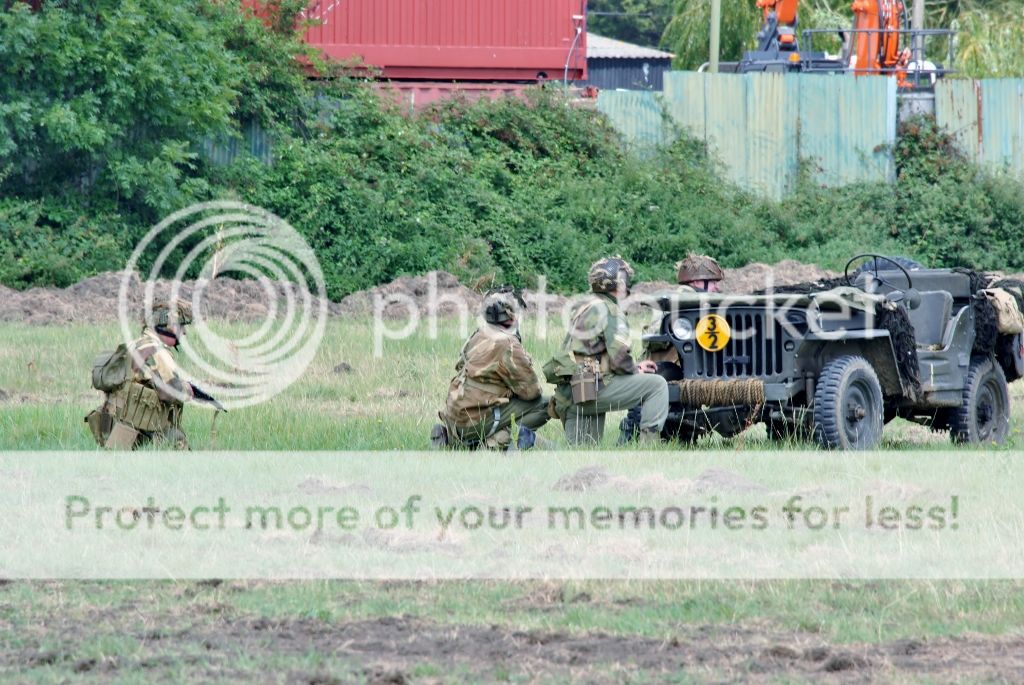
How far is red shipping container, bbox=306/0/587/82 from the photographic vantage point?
29.1 m

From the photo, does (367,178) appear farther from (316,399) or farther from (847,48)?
(316,399)

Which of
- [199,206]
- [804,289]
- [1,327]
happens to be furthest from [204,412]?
[199,206]

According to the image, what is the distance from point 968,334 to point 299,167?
1603 centimetres

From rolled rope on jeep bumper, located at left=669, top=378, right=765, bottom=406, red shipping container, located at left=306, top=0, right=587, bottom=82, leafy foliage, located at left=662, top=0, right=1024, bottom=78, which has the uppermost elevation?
leafy foliage, located at left=662, top=0, right=1024, bottom=78

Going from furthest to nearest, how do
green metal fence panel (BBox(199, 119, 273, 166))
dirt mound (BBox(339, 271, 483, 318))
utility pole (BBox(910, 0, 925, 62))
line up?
utility pole (BBox(910, 0, 925, 62))
green metal fence panel (BBox(199, 119, 273, 166))
dirt mound (BBox(339, 271, 483, 318))

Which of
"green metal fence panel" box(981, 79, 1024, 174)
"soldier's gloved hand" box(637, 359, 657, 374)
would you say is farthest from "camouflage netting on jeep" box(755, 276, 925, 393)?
"green metal fence panel" box(981, 79, 1024, 174)

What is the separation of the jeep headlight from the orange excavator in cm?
1988

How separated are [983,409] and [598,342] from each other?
11.8 ft

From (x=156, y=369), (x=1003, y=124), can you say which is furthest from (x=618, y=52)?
(x=156, y=369)

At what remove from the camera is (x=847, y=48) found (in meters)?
31.9

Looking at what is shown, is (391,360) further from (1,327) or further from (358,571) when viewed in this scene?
(358,571)

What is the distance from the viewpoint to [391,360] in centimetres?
1817

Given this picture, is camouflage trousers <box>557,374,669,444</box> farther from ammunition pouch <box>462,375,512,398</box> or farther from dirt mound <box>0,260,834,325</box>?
dirt mound <box>0,260,834,325</box>

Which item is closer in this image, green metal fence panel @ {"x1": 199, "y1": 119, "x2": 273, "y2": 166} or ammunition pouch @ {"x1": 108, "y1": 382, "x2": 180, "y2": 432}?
ammunition pouch @ {"x1": 108, "y1": 382, "x2": 180, "y2": 432}
